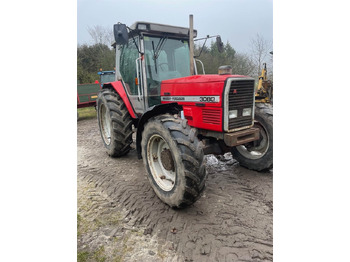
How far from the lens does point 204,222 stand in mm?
1944

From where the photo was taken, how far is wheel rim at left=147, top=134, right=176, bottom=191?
225 centimetres

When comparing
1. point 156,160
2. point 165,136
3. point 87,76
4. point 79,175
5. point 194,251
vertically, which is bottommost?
Result: point 194,251

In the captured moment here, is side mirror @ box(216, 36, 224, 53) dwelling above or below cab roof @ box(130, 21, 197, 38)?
below

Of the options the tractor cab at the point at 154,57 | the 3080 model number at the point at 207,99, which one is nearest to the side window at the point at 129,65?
the tractor cab at the point at 154,57

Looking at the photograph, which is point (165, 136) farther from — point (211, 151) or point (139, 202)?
point (139, 202)

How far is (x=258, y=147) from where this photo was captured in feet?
9.39

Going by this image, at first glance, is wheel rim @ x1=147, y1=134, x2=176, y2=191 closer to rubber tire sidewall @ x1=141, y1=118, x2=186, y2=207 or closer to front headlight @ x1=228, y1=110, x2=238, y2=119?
rubber tire sidewall @ x1=141, y1=118, x2=186, y2=207

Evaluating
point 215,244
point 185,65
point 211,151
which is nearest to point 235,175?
point 211,151

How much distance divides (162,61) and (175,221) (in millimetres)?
1942

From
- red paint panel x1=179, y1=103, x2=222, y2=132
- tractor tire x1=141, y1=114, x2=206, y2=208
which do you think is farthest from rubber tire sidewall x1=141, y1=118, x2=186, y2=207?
red paint panel x1=179, y1=103, x2=222, y2=132

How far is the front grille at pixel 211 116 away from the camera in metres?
2.10

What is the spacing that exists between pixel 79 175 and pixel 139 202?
1.28m

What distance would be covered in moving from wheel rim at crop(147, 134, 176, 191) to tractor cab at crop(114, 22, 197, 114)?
0.68m

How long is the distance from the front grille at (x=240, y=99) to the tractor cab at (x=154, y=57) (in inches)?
38.4
